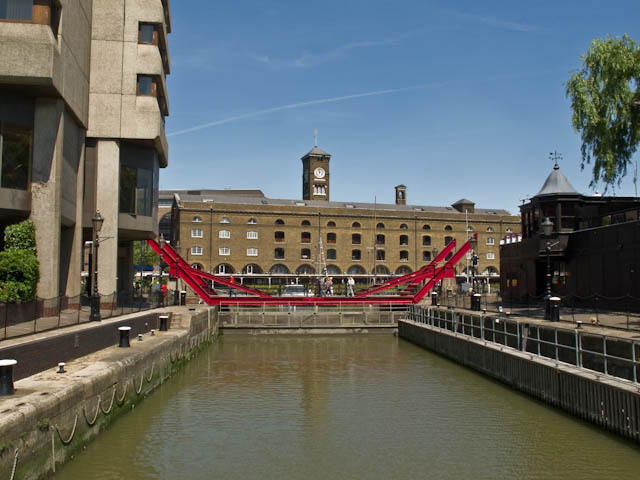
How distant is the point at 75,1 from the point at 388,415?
2096 cm

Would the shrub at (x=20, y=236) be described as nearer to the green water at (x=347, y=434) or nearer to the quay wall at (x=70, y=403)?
the quay wall at (x=70, y=403)

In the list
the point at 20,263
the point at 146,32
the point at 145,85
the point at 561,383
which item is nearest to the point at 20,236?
the point at 20,263

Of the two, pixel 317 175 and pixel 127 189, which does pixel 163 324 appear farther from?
pixel 317 175

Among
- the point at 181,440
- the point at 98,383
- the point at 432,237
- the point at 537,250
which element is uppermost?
the point at 432,237

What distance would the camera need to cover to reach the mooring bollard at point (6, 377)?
32.7ft

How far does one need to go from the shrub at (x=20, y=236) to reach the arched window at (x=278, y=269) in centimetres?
5717

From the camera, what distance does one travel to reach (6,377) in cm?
1006

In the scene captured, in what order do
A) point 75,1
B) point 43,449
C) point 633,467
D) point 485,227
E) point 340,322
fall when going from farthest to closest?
point 485,227
point 340,322
point 75,1
point 633,467
point 43,449

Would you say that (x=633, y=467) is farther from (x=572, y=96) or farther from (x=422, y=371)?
(x=572, y=96)

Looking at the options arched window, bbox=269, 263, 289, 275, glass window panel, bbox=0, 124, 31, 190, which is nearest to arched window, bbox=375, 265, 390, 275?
arched window, bbox=269, 263, 289, 275

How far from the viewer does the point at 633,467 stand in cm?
1110

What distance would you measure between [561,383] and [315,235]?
218 feet

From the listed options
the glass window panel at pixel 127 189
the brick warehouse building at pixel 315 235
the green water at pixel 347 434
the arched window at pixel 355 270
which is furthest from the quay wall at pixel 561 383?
the arched window at pixel 355 270

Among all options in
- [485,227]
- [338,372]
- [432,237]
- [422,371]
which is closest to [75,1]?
[338,372]
